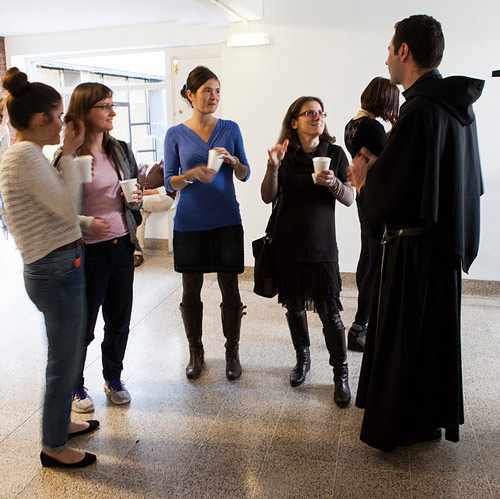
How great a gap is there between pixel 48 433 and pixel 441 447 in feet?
5.45

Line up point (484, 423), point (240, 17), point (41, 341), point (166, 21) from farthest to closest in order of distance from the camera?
point (166, 21) < point (240, 17) < point (41, 341) < point (484, 423)

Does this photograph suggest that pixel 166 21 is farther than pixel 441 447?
Yes

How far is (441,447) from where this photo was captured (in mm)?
2328

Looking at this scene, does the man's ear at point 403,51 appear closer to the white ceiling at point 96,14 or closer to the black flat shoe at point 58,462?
the black flat shoe at point 58,462

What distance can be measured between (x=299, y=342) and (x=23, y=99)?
5.99ft

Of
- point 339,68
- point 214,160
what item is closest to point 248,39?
point 339,68

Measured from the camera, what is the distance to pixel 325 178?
245cm

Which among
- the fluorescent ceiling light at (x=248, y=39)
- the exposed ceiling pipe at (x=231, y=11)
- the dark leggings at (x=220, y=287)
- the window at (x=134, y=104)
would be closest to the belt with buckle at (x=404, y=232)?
the dark leggings at (x=220, y=287)

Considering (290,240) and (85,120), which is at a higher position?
(85,120)

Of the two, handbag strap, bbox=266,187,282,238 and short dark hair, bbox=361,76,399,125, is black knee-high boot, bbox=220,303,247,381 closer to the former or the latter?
handbag strap, bbox=266,187,282,238

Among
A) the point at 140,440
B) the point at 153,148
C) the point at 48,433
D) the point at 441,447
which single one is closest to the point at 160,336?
the point at 140,440

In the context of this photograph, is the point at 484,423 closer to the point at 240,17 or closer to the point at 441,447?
the point at 441,447

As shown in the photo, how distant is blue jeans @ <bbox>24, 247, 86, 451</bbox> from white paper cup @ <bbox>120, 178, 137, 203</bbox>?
0.43 m

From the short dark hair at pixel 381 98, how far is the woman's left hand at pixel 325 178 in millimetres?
752
